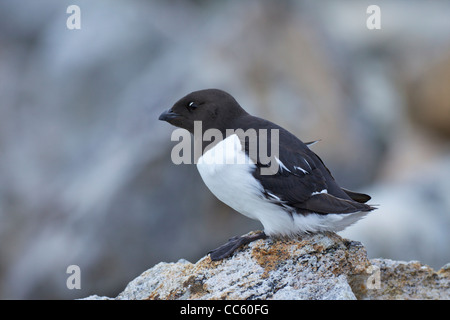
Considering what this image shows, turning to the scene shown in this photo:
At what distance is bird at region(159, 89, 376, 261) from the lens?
17.2 feet

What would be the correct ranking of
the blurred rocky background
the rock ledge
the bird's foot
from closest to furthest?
the rock ledge, the bird's foot, the blurred rocky background

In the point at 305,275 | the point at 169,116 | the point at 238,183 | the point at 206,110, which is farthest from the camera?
the point at 169,116

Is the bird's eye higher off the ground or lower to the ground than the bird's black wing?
higher

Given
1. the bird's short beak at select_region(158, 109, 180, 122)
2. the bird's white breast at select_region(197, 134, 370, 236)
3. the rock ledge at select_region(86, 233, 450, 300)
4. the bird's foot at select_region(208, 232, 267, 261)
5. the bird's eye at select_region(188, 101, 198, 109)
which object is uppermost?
the bird's eye at select_region(188, 101, 198, 109)

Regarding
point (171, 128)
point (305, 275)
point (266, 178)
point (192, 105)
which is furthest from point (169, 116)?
point (171, 128)

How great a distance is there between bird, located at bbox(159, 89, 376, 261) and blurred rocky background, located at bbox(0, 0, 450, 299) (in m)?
4.47

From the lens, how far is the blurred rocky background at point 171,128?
410 inches

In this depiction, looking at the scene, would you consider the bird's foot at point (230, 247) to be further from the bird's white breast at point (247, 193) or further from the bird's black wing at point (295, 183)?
the bird's black wing at point (295, 183)

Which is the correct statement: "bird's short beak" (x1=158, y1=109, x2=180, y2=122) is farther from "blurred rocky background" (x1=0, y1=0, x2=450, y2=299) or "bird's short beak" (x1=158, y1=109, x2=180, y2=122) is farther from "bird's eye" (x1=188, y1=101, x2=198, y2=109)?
"blurred rocky background" (x1=0, y1=0, x2=450, y2=299)

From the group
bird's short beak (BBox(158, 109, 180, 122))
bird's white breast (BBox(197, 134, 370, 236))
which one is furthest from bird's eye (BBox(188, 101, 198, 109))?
bird's white breast (BBox(197, 134, 370, 236))

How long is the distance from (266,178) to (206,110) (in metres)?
0.77

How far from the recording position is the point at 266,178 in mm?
5254

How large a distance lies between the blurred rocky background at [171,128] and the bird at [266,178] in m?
4.47

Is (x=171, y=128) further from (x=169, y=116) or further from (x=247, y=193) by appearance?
(x=247, y=193)
